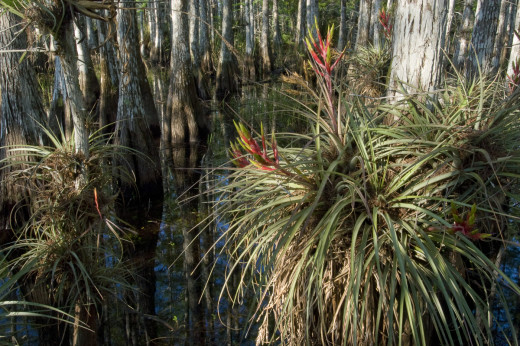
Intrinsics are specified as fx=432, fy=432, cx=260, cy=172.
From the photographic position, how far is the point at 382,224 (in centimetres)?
202

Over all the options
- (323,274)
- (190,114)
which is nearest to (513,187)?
(323,274)

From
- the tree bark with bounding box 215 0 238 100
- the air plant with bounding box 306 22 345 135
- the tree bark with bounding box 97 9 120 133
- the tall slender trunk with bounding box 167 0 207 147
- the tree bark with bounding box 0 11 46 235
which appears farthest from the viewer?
the tree bark with bounding box 215 0 238 100

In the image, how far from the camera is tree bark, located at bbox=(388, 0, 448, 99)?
2.63 meters

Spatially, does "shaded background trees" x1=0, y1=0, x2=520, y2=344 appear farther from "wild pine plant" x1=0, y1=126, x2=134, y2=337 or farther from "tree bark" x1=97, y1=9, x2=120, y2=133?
"wild pine plant" x1=0, y1=126, x2=134, y2=337

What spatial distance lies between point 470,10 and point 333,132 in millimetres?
10415

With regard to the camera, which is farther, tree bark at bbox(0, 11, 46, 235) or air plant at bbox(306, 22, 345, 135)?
tree bark at bbox(0, 11, 46, 235)

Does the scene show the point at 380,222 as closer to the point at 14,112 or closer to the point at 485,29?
the point at 14,112

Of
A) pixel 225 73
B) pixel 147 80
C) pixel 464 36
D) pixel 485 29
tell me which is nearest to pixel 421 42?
pixel 485 29

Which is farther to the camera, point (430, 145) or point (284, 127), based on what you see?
point (284, 127)

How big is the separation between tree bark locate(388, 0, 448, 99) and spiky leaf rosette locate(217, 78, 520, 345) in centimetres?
40

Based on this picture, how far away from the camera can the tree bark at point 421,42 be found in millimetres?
2631

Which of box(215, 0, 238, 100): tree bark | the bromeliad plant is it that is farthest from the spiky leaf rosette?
box(215, 0, 238, 100): tree bark

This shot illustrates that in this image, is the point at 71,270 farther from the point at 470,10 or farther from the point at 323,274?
the point at 470,10

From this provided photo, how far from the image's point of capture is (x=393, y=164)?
6.95 ft
